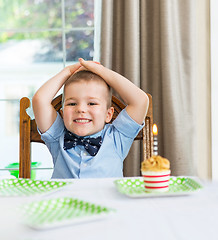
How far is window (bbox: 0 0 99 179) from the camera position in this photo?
2.30m

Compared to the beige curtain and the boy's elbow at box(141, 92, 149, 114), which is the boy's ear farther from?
the beige curtain

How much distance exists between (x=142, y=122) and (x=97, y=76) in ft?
0.87

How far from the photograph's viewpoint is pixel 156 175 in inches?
30.3

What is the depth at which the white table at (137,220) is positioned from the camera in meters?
0.49

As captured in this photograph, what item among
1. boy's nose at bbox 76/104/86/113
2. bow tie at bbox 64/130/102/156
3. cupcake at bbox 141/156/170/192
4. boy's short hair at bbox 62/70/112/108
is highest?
boy's short hair at bbox 62/70/112/108

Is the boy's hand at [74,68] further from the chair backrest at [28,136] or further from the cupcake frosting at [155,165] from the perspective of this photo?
the cupcake frosting at [155,165]

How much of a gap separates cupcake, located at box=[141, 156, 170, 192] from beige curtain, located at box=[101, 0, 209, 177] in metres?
1.11

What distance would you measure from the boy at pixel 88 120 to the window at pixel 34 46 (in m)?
0.90

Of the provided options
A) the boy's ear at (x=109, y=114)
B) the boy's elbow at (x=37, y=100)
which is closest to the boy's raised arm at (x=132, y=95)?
the boy's ear at (x=109, y=114)

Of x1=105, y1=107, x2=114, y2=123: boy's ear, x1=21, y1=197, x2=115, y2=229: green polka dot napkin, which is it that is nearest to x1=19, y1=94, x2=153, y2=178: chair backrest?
x1=105, y1=107, x2=114, y2=123: boy's ear

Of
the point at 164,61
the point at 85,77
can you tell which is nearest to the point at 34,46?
the point at 164,61

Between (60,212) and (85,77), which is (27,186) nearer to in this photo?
(60,212)

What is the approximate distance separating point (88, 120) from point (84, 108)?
0.05 m

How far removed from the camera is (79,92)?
1383 mm
